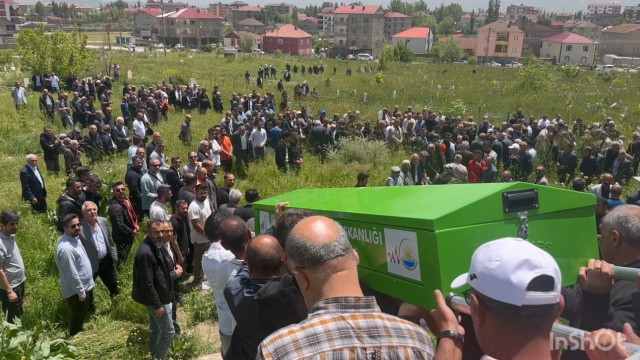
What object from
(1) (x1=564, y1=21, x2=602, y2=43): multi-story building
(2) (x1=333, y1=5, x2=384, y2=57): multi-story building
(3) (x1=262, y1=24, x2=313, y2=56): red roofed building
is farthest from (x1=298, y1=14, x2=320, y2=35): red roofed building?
(1) (x1=564, y1=21, x2=602, y2=43): multi-story building

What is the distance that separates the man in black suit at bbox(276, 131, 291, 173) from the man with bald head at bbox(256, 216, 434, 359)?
9.59 m

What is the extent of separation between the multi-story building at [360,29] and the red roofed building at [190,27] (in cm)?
2383

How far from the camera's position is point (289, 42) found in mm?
83688

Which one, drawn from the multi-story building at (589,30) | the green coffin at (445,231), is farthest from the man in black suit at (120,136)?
the multi-story building at (589,30)

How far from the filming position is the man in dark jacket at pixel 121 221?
→ 7039 mm

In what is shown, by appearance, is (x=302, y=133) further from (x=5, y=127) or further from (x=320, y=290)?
(x=320, y=290)

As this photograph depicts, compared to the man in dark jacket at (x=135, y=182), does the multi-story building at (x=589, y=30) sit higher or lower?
higher

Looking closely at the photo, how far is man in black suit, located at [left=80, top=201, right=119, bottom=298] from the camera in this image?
5949mm

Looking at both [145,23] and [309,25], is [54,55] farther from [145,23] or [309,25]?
[309,25]

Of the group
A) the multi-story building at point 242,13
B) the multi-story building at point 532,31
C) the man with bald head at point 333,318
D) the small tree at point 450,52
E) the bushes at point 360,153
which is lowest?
the bushes at point 360,153

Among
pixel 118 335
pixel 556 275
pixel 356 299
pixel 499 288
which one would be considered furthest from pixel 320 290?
pixel 118 335

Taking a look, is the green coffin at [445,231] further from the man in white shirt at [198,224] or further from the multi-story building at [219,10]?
the multi-story building at [219,10]

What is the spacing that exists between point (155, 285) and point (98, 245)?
169cm

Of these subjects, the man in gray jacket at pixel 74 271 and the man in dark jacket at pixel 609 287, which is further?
the man in gray jacket at pixel 74 271
